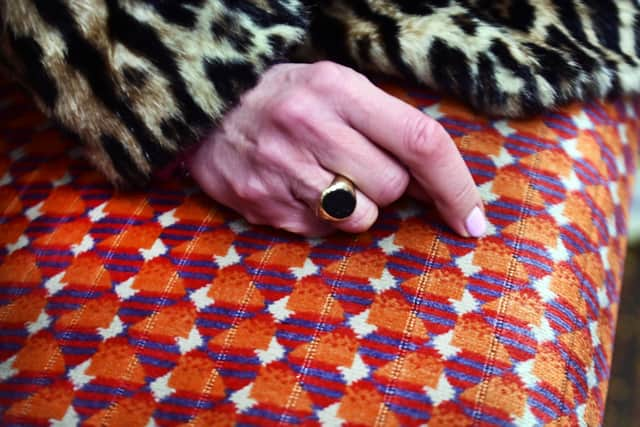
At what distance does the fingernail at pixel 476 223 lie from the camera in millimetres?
514

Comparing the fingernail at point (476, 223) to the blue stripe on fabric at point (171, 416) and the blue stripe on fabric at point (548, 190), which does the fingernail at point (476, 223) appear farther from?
Result: the blue stripe on fabric at point (171, 416)

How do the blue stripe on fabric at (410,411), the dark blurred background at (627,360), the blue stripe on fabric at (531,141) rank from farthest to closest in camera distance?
1. the dark blurred background at (627,360)
2. the blue stripe on fabric at (531,141)
3. the blue stripe on fabric at (410,411)

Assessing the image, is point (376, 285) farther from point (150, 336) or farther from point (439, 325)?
point (150, 336)

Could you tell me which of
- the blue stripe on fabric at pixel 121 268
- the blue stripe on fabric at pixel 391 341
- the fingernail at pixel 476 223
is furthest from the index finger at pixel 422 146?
the blue stripe on fabric at pixel 121 268

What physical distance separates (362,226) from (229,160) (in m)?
0.13

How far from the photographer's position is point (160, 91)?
20.3 inches

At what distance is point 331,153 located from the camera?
508 millimetres


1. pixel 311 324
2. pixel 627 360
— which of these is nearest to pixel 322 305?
pixel 311 324

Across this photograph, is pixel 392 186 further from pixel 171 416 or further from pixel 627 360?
pixel 627 360

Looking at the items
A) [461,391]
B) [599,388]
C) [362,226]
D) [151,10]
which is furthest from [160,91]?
[599,388]

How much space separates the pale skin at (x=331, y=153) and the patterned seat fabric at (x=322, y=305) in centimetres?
2

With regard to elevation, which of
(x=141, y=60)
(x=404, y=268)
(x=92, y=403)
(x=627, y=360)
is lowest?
(x=627, y=360)

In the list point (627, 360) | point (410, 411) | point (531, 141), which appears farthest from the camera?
point (627, 360)

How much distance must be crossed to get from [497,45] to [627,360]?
87cm
